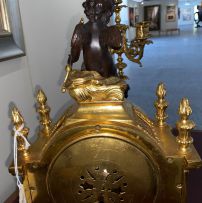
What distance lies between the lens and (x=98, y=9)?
→ 1.89 feet

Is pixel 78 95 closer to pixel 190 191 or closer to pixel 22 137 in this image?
pixel 22 137

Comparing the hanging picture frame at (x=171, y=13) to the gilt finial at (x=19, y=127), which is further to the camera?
the hanging picture frame at (x=171, y=13)

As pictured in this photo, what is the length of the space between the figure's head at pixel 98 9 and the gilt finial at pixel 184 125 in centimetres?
26

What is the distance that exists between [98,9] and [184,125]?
12.3 inches

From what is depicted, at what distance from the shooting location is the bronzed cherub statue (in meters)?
0.57

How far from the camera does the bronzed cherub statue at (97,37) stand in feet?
1.87

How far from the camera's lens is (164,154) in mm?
582

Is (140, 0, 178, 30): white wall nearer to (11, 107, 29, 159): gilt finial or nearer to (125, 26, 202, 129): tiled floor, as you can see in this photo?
(125, 26, 202, 129): tiled floor

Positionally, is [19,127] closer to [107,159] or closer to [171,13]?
[107,159]

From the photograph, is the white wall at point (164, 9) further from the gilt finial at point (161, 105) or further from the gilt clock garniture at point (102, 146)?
the gilt clock garniture at point (102, 146)

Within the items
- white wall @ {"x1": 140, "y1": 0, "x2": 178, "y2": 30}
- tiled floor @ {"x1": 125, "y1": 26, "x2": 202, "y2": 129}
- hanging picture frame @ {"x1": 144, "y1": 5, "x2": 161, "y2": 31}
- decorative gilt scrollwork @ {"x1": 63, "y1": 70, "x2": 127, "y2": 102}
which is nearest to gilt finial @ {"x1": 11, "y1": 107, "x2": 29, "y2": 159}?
decorative gilt scrollwork @ {"x1": 63, "y1": 70, "x2": 127, "y2": 102}

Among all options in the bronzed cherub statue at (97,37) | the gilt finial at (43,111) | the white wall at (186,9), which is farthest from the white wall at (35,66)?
the white wall at (186,9)

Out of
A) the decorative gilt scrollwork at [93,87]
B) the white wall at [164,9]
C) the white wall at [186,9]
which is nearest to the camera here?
the decorative gilt scrollwork at [93,87]

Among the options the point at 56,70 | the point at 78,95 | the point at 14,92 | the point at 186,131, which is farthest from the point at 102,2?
the point at 56,70
